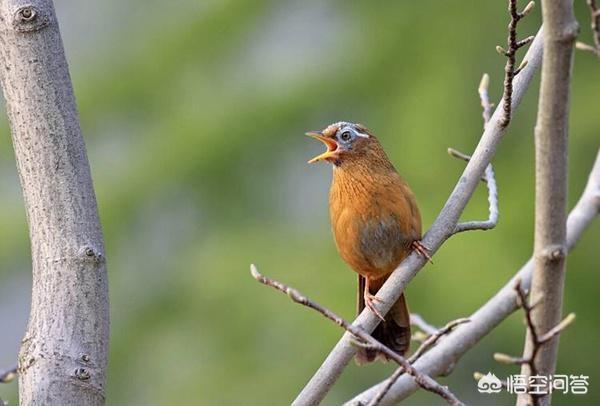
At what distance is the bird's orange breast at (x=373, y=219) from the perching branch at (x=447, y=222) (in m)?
0.77

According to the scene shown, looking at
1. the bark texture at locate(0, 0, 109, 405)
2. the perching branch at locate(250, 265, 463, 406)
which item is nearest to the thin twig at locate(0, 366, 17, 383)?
the bark texture at locate(0, 0, 109, 405)

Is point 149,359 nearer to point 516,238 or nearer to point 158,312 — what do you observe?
point 158,312

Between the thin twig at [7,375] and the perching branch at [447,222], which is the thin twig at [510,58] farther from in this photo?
the thin twig at [7,375]

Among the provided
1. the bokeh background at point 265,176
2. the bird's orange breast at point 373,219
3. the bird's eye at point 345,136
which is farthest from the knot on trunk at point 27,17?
the bokeh background at point 265,176

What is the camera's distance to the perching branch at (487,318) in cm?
231

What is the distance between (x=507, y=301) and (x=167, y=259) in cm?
620

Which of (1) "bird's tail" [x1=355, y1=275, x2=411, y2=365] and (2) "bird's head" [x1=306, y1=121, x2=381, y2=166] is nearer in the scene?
(2) "bird's head" [x1=306, y1=121, x2=381, y2=166]

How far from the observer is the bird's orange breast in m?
3.82

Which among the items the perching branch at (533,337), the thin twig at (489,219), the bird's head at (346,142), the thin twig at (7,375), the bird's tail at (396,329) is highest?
the bird's head at (346,142)

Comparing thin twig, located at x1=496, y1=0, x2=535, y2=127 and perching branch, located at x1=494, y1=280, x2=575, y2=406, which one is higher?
thin twig, located at x1=496, y1=0, x2=535, y2=127

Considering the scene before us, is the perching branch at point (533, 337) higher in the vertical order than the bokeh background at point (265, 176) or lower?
lower

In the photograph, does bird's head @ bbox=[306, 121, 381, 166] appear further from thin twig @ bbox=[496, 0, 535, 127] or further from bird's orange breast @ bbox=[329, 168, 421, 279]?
thin twig @ bbox=[496, 0, 535, 127]

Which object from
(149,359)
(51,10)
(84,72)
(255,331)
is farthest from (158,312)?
(51,10)

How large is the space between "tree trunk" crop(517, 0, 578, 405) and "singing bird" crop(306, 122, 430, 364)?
5.23 ft
